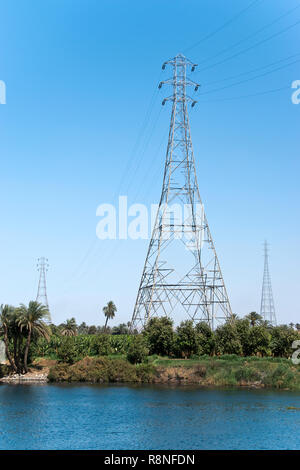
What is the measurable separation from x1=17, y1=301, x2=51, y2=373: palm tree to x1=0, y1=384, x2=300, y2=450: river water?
13896 millimetres

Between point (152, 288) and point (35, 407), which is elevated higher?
point (152, 288)

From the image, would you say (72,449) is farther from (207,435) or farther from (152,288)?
(152,288)

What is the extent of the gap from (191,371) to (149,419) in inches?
1047

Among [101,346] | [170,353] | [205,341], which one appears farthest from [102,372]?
[205,341]

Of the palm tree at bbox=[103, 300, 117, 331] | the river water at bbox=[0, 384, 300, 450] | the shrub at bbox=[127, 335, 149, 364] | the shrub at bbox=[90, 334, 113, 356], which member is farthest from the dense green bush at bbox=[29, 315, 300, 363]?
the palm tree at bbox=[103, 300, 117, 331]

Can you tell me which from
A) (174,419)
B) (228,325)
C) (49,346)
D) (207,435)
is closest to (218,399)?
(174,419)

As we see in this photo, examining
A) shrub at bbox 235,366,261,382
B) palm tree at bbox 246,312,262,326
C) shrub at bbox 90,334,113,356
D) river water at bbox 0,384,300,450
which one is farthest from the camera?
palm tree at bbox 246,312,262,326

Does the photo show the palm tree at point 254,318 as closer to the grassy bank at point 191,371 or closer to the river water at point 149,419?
the grassy bank at point 191,371

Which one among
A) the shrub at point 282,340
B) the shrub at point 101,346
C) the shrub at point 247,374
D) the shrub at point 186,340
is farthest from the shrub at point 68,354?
the shrub at point 282,340

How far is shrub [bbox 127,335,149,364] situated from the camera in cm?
7369

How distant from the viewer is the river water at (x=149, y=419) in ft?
117

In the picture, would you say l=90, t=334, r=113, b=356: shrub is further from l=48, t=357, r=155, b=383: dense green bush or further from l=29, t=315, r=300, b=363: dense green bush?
l=48, t=357, r=155, b=383: dense green bush
